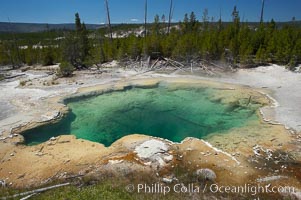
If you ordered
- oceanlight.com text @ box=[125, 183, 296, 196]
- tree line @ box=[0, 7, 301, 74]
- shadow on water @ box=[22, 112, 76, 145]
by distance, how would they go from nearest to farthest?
oceanlight.com text @ box=[125, 183, 296, 196] → shadow on water @ box=[22, 112, 76, 145] → tree line @ box=[0, 7, 301, 74]

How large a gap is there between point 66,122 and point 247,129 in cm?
925

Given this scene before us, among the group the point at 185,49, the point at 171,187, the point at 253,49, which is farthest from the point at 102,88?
the point at 253,49

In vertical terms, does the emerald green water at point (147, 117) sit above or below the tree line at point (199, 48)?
below

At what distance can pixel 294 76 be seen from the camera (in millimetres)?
19422

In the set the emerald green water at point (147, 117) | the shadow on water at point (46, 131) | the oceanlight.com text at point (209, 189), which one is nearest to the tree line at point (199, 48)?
the emerald green water at point (147, 117)

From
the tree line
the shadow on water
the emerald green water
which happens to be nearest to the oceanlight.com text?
the emerald green water

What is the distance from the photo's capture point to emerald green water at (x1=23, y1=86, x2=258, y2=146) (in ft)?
39.4

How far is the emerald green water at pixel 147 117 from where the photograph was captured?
39.4 feet

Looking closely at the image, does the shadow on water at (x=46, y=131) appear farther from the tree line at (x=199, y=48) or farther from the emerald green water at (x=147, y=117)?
the tree line at (x=199, y=48)

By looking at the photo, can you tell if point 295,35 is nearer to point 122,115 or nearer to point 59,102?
point 122,115

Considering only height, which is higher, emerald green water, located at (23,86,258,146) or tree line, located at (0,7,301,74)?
tree line, located at (0,7,301,74)

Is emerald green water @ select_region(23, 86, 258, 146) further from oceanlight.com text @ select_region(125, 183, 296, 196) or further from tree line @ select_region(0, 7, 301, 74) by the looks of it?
tree line @ select_region(0, 7, 301, 74)

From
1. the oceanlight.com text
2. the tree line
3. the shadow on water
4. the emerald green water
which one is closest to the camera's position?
the oceanlight.com text

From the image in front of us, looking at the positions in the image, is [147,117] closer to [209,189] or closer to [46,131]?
[46,131]
